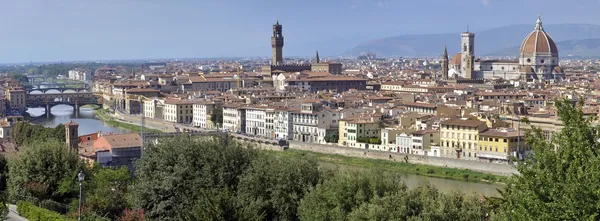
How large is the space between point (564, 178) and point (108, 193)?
7846 mm

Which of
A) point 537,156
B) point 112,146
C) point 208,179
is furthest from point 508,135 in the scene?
point 537,156

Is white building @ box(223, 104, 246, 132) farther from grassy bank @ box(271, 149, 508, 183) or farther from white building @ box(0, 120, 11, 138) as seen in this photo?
white building @ box(0, 120, 11, 138)

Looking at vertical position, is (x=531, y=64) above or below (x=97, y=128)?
above

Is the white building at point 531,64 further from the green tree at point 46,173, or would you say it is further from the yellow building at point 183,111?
the green tree at point 46,173

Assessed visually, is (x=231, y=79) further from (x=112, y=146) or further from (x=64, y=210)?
(x=64, y=210)

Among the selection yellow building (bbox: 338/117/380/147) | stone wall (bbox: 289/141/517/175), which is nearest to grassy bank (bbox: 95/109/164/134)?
stone wall (bbox: 289/141/517/175)

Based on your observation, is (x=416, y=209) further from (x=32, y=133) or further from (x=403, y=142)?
(x=32, y=133)

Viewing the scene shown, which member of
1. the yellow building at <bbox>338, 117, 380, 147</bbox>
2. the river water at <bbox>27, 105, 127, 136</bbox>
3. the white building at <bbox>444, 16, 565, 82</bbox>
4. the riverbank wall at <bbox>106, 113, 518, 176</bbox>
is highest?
the white building at <bbox>444, 16, 565, 82</bbox>

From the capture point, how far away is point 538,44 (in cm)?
5825

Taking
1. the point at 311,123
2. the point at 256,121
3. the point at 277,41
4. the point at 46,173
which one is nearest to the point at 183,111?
the point at 256,121

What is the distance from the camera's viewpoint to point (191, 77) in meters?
58.2

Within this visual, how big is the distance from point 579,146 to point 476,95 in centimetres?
3452

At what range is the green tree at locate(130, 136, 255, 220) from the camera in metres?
11.8

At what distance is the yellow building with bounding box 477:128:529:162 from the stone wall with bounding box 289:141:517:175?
55cm
